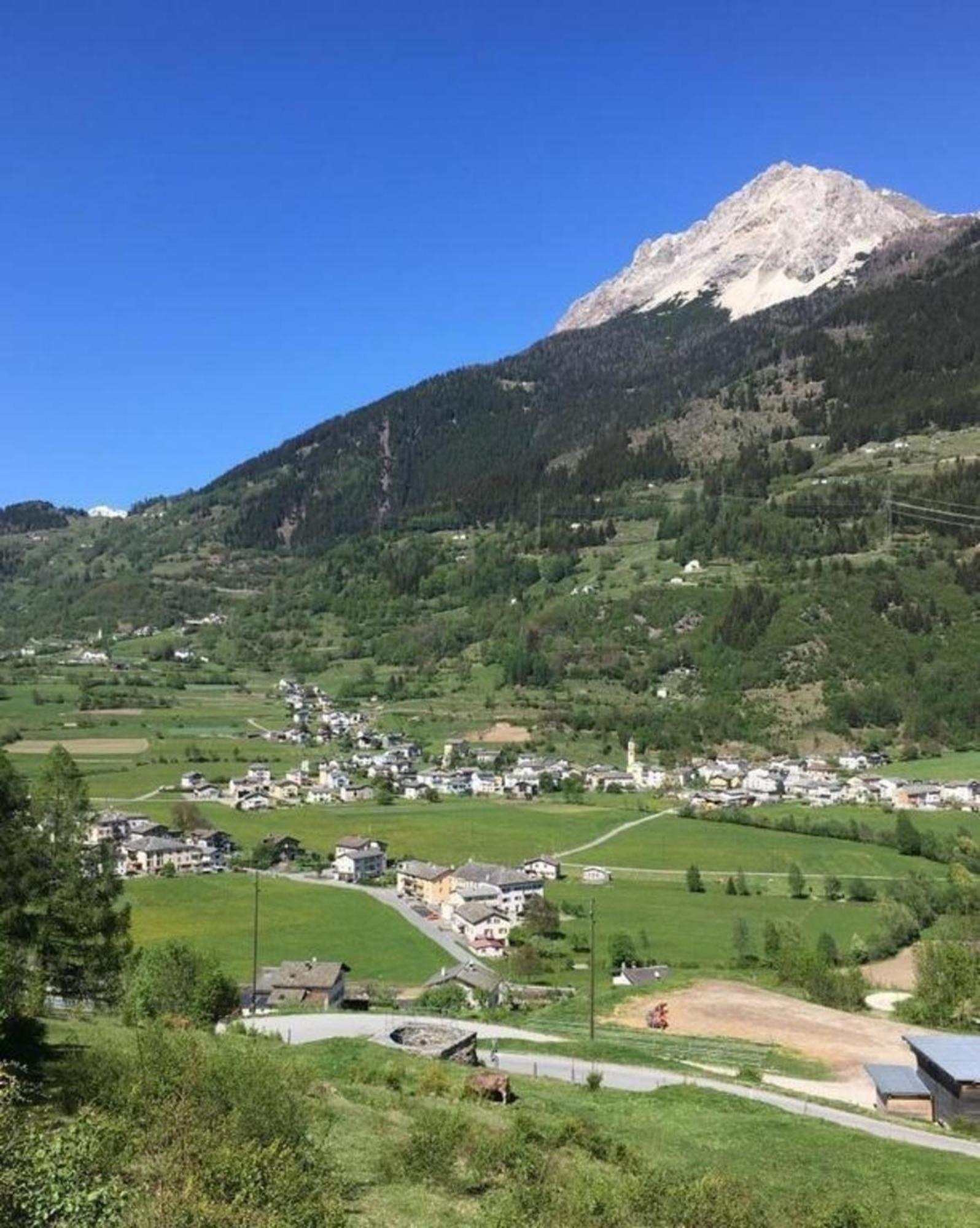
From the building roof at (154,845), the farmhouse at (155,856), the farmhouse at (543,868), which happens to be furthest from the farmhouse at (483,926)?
the building roof at (154,845)

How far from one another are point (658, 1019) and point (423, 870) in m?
39.0

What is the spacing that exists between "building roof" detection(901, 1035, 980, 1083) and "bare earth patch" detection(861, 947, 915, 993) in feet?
65.9

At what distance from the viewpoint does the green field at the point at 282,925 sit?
57312 millimetres

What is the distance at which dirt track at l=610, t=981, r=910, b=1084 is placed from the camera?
36.0 meters

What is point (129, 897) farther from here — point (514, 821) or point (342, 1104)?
point (342, 1104)

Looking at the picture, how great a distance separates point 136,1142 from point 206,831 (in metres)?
77.7

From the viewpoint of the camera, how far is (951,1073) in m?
Answer: 28.6

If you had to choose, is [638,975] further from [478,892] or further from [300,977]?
[478,892]

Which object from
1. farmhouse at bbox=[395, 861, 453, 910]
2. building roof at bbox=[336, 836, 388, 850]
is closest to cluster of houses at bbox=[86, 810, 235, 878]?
building roof at bbox=[336, 836, 388, 850]

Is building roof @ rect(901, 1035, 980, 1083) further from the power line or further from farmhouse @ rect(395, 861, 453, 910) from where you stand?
the power line

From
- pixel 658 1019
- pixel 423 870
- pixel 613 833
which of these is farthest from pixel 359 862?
pixel 658 1019

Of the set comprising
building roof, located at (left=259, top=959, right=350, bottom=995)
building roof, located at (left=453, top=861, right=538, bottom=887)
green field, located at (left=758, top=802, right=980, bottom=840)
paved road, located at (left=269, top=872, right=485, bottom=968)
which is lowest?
paved road, located at (left=269, top=872, right=485, bottom=968)

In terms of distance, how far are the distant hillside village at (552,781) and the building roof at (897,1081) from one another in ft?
233

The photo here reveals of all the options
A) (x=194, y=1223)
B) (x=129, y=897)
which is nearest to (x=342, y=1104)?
(x=194, y=1223)
